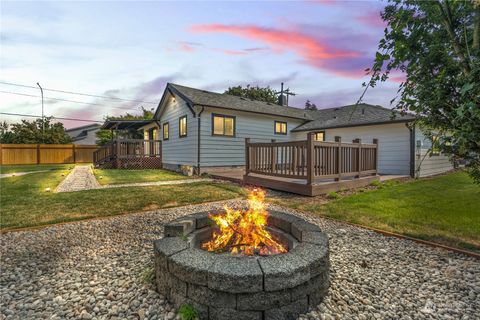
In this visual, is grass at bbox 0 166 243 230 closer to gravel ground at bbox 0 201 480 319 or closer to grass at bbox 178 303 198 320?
gravel ground at bbox 0 201 480 319

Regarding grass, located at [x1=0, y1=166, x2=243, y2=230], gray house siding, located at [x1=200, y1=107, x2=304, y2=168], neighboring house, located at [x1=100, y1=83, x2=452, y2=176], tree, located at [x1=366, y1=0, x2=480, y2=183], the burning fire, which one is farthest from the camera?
gray house siding, located at [x1=200, y1=107, x2=304, y2=168]

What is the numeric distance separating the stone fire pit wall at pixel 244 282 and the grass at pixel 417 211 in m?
2.57

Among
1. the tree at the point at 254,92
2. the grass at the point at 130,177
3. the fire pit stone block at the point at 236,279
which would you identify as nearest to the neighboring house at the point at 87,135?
the tree at the point at 254,92

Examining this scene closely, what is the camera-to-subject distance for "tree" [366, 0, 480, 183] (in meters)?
1.62

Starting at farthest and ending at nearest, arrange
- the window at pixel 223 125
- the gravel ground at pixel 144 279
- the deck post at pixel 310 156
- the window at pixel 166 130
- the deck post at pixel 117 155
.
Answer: the window at pixel 166 130 < the deck post at pixel 117 155 < the window at pixel 223 125 < the deck post at pixel 310 156 < the gravel ground at pixel 144 279

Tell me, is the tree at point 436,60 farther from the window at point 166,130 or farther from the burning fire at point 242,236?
the window at point 166,130

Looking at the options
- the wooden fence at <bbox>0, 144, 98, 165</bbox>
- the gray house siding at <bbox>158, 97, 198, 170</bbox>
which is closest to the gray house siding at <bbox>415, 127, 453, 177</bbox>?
the gray house siding at <bbox>158, 97, 198, 170</bbox>

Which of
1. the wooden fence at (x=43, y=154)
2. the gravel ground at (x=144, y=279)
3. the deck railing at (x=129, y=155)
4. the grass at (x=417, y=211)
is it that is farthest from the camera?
the wooden fence at (x=43, y=154)

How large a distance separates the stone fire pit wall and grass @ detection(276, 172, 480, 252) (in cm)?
257

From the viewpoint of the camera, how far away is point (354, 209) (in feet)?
16.1

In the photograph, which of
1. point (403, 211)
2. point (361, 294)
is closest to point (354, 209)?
point (403, 211)

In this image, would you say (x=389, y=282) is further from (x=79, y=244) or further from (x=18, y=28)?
(x=18, y=28)

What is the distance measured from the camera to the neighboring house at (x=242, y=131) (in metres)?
10.5

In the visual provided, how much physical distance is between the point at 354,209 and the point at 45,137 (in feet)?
102
